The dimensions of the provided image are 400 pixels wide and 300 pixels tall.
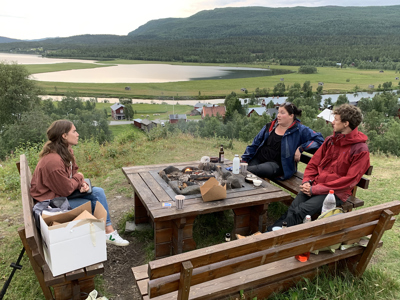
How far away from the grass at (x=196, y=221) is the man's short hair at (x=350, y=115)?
5.19ft

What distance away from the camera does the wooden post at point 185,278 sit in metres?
1.49

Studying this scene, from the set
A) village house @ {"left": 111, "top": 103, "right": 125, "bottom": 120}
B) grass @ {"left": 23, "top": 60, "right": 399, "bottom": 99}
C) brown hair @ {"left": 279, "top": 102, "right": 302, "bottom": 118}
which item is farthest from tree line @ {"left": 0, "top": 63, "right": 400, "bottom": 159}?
brown hair @ {"left": 279, "top": 102, "right": 302, "bottom": 118}

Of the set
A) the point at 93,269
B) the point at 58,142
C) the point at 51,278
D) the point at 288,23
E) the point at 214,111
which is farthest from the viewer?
the point at 288,23

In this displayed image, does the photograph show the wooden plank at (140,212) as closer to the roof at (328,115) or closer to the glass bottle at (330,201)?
the glass bottle at (330,201)

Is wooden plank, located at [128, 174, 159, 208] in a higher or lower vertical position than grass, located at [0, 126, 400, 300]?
higher

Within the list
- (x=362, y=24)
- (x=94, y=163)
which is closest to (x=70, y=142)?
(x=94, y=163)

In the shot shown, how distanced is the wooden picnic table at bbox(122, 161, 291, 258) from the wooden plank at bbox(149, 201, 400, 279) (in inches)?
44.0

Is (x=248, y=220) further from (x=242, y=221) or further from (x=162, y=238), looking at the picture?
(x=162, y=238)

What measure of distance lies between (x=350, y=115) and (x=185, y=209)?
7.26ft

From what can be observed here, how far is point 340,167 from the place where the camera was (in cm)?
327

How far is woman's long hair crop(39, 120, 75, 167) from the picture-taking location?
2909 millimetres

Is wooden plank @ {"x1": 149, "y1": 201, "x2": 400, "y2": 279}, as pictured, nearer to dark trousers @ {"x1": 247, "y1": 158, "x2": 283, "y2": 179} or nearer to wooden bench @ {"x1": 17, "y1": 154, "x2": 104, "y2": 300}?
wooden bench @ {"x1": 17, "y1": 154, "x2": 104, "y2": 300}

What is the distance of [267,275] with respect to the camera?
2096 millimetres

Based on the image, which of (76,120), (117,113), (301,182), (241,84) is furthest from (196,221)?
(241,84)
